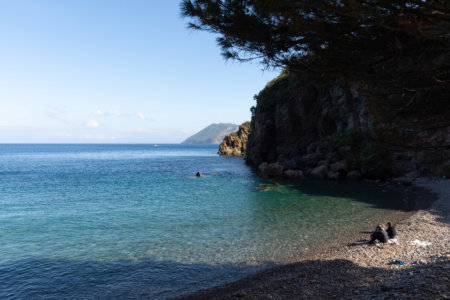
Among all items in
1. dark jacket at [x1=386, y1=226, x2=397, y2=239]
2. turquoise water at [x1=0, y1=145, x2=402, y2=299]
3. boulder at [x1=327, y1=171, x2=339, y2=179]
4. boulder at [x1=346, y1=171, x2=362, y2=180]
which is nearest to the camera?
turquoise water at [x1=0, y1=145, x2=402, y2=299]

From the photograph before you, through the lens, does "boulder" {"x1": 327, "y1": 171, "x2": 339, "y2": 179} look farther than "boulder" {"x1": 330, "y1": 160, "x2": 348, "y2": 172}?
No

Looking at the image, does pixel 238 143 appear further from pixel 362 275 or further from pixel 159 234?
pixel 362 275

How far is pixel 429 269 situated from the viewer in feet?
29.5

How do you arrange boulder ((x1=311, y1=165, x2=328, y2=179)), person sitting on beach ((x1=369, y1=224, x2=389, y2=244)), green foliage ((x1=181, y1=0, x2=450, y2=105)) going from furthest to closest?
1. boulder ((x1=311, y1=165, x2=328, y2=179))
2. person sitting on beach ((x1=369, y1=224, x2=389, y2=244))
3. green foliage ((x1=181, y1=0, x2=450, y2=105))

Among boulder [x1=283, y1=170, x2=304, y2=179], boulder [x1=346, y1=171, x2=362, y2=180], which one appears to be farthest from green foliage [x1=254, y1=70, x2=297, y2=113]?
boulder [x1=346, y1=171, x2=362, y2=180]

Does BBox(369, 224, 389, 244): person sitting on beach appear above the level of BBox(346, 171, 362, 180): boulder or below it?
below

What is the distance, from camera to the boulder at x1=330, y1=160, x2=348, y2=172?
39.6 metres

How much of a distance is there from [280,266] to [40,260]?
37.1ft

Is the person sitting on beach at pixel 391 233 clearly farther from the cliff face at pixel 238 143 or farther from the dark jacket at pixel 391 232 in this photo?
the cliff face at pixel 238 143

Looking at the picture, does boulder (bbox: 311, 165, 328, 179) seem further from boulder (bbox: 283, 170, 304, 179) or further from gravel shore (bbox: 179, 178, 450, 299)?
gravel shore (bbox: 179, 178, 450, 299)

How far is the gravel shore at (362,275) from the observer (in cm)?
786

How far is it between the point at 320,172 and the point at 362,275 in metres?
31.6

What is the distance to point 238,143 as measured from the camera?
107 metres

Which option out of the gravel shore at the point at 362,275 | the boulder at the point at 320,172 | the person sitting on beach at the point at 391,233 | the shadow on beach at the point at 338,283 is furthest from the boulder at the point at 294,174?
the shadow on beach at the point at 338,283
